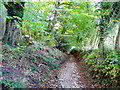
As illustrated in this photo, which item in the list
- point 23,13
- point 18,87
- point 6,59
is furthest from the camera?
point 23,13

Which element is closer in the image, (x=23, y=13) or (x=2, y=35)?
(x=2, y=35)

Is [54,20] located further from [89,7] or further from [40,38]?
[89,7]

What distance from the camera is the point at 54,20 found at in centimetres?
1007

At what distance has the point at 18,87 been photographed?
2986mm

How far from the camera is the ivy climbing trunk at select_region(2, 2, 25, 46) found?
5.30m

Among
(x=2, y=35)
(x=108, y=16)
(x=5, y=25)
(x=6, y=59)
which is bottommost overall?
(x=6, y=59)

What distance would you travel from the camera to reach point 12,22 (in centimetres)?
582

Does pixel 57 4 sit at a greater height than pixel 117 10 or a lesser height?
greater

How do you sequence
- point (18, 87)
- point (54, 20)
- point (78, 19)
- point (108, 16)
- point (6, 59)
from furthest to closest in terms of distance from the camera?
point (54, 20) → point (78, 19) → point (108, 16) → point (6, 59) → point (18, 87)

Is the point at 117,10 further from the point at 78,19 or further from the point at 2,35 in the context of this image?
the point at 2,35

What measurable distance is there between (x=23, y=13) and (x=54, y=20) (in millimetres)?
4757

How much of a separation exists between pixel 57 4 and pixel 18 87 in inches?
364

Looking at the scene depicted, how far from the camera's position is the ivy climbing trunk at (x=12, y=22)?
5.30m

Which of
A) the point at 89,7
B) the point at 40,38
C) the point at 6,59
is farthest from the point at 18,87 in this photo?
the point at 89,7
